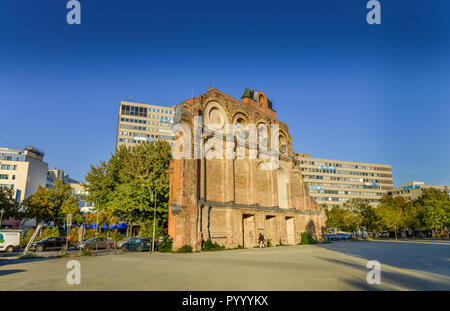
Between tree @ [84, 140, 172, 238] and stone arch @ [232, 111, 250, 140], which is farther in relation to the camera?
stone arch @ [232, 111, 250, 140]

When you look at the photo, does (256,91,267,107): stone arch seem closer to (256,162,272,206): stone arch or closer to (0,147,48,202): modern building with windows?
(256,162,272,206): stone arch

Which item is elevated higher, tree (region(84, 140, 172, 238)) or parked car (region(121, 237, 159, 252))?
tree (region(84, 140, 172, 238))

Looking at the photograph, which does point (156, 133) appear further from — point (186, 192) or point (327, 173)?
point (186, 192)

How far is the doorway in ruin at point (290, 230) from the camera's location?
3622 cm

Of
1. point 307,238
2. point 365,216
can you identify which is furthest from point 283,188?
point 365,216

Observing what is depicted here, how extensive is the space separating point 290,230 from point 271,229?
5.00 m

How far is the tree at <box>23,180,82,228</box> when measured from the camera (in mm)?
40969

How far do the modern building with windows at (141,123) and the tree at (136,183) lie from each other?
51.6 metres

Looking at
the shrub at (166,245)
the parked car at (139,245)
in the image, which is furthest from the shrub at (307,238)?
the shrub at (166,245)

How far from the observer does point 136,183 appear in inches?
1221

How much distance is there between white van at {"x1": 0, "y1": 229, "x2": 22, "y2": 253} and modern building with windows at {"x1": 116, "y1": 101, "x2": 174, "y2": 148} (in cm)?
6192

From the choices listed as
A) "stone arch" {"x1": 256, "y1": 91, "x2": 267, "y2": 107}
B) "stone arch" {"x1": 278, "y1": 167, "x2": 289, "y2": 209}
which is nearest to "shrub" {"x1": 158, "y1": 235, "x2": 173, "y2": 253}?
"stone arch" {"x1": 278, "y1": 167, "x2": 289, "y2": 209}
